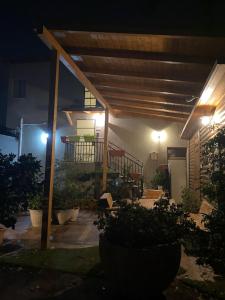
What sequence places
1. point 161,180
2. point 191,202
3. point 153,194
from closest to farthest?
point 191,202 < point 153,194 < point 161,180

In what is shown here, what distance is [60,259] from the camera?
4688mm

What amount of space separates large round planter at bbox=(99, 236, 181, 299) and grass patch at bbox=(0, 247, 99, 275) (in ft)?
3.36

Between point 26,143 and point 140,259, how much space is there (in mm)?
12181

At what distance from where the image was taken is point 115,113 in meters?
12.3

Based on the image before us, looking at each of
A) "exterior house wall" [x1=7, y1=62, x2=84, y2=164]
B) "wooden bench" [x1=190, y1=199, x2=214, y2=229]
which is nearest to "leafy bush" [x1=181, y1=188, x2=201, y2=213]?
"wooden bench" [x1=190, y1=199, x2=214, y2=229]

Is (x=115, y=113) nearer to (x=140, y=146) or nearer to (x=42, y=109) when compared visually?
(x=140, y=146)

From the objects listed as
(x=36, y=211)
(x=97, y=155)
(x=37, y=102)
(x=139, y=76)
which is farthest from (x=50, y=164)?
(x=37, y=102)

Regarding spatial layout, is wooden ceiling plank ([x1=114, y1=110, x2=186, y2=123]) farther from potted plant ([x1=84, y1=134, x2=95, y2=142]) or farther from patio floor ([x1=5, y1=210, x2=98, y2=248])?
patio floor ([x1=5, y1=210, x2=98, y2=248])

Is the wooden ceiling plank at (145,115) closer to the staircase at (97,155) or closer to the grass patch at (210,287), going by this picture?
the staircase at (97,155)

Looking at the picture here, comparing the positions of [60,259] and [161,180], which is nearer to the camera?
[60,259]

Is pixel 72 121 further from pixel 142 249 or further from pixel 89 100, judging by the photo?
pixel 142 249

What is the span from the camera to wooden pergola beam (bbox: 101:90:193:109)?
8453mm

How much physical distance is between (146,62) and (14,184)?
375 cm

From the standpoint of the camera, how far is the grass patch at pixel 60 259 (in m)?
4.30
